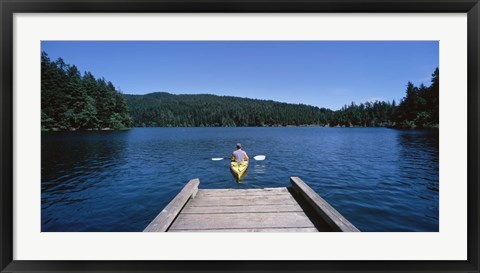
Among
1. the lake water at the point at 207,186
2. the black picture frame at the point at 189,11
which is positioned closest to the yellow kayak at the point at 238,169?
the lake water at the point at 207,186

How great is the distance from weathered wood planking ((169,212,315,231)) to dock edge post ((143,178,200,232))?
152mm

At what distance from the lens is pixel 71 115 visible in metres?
40.8

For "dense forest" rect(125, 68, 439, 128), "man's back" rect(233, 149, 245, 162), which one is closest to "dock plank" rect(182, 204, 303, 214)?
"man's back" rect(233, 149, 245, 162)

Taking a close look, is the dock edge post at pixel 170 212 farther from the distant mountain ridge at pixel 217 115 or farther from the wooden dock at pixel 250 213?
the distant mountain ridge at pixel 217 115

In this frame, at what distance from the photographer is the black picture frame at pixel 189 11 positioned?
202 centimetres

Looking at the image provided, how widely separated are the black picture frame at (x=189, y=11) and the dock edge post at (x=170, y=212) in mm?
805

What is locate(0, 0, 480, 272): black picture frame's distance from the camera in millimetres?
2023

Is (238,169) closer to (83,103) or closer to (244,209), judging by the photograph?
(244,209)

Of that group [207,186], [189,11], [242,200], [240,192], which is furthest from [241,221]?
[207,186]

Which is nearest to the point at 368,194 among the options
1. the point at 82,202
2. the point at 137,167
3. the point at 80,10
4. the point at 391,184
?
the point at 391,184

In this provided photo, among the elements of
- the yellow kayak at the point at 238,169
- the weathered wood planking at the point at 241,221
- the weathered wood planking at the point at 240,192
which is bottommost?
the yellow kayak at the point at 238,169

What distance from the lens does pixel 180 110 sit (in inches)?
4719

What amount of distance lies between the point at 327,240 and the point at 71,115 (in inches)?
1915

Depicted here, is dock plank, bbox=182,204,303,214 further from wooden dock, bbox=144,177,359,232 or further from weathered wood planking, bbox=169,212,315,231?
weathered wood planking, bbox=169,212,315,231
